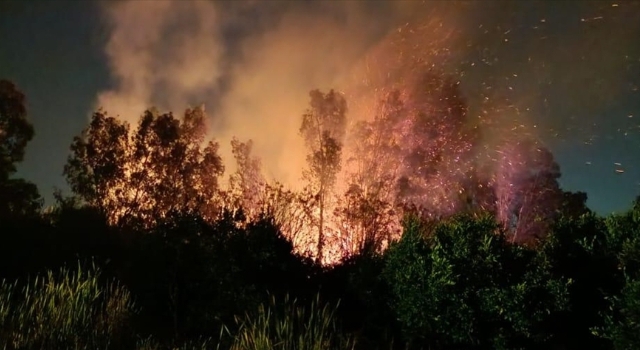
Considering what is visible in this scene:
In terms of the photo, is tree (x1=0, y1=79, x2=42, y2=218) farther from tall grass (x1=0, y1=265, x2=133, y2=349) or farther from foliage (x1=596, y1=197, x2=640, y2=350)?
foliage (x1=596, y1=197, x2=640, y2=350)

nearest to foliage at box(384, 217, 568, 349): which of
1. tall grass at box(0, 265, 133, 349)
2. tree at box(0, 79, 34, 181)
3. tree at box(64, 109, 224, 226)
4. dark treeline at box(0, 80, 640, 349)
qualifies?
dark treeline at box(0, 80, 640, 349)

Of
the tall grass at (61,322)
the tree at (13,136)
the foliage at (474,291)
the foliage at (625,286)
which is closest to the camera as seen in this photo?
the tall grass at (61,322)

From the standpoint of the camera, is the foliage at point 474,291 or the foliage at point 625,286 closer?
the foliage at point 625,286

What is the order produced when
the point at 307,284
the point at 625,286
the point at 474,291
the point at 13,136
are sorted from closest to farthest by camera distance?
the point at 625,286 → the point at 474,291 → the point at 307,284 → the point at 13,136

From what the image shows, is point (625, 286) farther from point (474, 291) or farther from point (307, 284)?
point (307, 284)

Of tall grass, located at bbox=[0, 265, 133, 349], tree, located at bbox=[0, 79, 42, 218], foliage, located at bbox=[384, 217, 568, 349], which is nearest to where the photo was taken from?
tall grass, located at bbox=[0, 265, 133, 349]

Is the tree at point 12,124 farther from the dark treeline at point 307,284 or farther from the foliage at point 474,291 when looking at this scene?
the foliage at point 474,291

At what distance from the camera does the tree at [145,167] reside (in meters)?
25.7

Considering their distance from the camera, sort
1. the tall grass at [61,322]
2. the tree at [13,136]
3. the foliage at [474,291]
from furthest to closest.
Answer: the tree at [13,136] < the foliage at [474,291] < the tall grass at [61,322]

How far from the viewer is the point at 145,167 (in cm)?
2716

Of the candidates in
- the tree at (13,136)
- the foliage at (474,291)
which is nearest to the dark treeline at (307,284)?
the foliage at (474,291)

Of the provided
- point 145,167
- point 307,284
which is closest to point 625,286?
point 307,284

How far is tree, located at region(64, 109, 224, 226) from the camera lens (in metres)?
25.7

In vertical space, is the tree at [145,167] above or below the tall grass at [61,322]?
above
